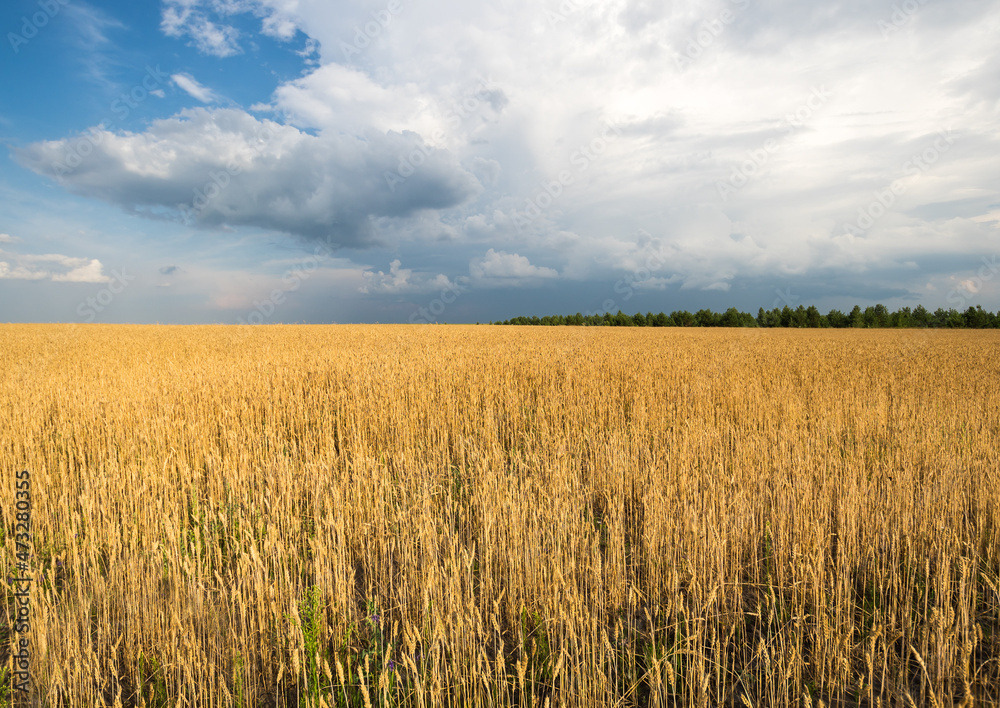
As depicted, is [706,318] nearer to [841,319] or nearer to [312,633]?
[841,319]

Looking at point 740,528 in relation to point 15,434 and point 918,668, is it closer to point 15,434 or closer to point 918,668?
point 918,668

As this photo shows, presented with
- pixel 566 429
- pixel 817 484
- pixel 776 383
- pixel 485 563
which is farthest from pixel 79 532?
pixel 776 383

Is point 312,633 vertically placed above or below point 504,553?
below

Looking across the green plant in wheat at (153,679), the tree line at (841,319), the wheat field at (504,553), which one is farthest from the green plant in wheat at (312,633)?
the tree line at (841,319)

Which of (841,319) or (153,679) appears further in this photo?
(841,319)

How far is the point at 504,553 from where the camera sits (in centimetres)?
349

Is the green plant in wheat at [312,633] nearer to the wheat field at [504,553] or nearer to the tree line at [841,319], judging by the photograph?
the wheat field at [504,553]

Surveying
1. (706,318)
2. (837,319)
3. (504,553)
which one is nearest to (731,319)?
(706,318)

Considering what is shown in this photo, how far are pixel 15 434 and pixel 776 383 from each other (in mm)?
13344

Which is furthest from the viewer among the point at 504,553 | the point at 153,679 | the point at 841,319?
the point at 841,319

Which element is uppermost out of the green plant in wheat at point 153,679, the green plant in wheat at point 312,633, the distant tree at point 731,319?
the distant tree at point 731,319

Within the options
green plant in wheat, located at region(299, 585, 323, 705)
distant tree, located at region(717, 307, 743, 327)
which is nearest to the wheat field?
green plant in wheat, located at region(299, 585, 323, 705)

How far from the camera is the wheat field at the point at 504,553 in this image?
249 cm

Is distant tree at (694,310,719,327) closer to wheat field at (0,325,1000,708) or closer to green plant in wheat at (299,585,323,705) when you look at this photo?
wheat field at (0,325,1000,708)
